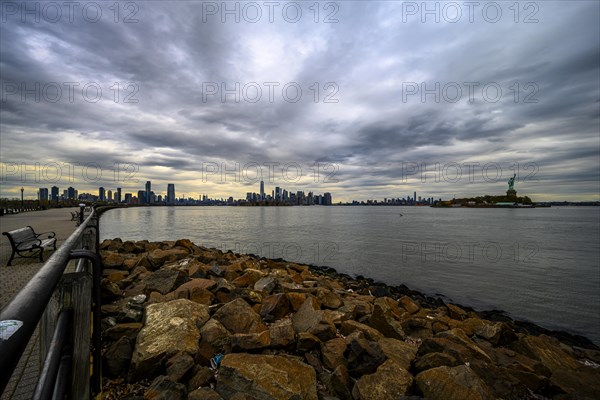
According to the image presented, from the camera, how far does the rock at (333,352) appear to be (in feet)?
14.5

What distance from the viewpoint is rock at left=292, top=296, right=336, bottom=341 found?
501cm

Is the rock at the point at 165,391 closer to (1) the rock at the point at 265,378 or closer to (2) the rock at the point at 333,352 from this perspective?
(1) the rock at the point at 265,378

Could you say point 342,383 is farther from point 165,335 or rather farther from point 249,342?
point 165,335

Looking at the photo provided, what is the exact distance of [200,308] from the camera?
17.5ft

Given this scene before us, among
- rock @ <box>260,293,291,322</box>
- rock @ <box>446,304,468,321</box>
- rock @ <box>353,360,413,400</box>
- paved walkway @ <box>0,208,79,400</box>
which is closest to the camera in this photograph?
paved walkway @ <box>0,208,79,400</box>

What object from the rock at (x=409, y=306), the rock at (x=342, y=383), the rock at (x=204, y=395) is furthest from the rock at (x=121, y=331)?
the rock at (x=409, y=306)

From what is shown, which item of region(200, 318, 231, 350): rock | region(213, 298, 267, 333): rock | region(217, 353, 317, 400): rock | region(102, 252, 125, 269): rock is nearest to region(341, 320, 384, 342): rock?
region(213, 298, 267, 333): rock

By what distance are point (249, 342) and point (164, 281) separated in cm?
368

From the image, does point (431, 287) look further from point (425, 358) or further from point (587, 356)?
point (425, 358)

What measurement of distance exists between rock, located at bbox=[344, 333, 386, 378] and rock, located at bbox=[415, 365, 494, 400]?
57cm

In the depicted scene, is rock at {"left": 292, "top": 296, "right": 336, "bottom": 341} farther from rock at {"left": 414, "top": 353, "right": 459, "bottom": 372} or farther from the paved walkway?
the paved walkway

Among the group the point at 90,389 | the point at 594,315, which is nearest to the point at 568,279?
the point at 594,315

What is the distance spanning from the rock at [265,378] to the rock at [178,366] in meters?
0.47

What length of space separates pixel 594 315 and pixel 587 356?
4.89 metres
